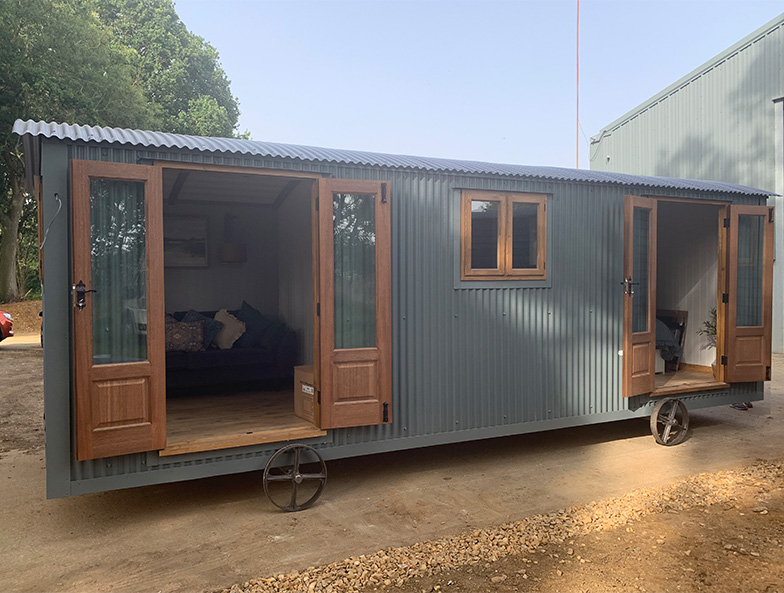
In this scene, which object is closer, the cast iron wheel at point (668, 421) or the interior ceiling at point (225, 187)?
the cast iron wheel at point (668, 421)

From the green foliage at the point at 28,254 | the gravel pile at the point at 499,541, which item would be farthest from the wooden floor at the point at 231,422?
the green foliage at the point at 28,254

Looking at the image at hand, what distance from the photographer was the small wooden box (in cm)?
472

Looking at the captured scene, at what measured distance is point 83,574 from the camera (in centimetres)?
326

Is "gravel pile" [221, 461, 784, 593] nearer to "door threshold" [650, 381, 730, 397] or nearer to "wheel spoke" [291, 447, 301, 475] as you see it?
"wheel spoke" [291, 447, 301, 475]

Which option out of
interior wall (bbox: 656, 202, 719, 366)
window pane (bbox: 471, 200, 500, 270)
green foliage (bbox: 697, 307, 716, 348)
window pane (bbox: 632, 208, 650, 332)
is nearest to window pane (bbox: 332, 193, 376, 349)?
window pane (bbox: 471, 200, 500, 270)

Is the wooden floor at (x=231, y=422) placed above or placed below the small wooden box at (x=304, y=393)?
below

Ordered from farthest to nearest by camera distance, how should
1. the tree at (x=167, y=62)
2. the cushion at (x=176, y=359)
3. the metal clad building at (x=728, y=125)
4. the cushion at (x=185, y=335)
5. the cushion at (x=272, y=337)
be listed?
the tree at (x=167, y=62) → the metal clad building at (x=728, y=125) → the cushion at (x=272, y=337) → the cushion at (x=185, y=335) → the cushion at (x=176, y=359)

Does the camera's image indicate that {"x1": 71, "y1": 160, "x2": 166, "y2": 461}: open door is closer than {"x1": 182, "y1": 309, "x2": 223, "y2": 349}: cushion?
Yes

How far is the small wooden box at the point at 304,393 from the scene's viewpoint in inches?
186

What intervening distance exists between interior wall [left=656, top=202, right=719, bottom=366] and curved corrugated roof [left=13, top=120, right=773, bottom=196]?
0.84m

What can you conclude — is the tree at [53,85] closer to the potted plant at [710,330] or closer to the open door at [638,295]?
the open door at [638,295]

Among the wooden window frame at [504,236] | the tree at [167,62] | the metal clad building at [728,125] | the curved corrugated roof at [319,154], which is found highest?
the tree at [167,62]

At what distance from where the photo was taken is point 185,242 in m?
7.22

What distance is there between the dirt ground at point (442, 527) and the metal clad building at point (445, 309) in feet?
1.16
